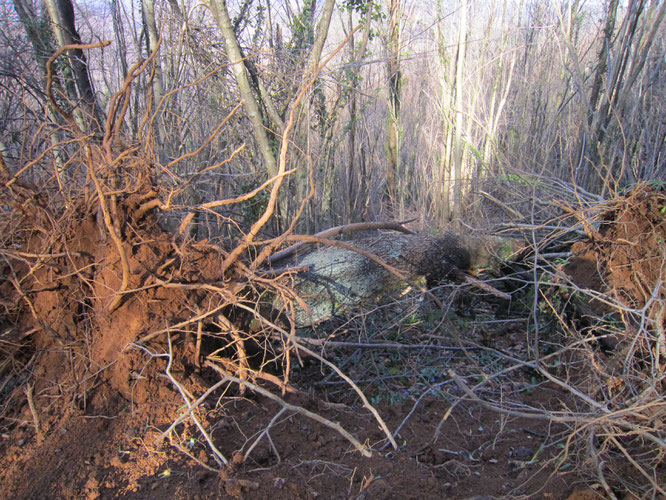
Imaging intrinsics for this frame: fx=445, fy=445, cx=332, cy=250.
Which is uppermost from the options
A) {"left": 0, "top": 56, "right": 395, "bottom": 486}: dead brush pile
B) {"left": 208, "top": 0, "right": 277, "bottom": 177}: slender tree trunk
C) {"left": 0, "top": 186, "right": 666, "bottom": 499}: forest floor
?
{"left": 208, "top": 0, "right": 277, "bottom": 177}: slender tree trunk

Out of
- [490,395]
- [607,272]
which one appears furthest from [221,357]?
[607,272]

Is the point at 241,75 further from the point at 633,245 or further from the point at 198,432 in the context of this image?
the point at 633,245

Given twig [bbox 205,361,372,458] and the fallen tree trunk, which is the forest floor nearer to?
twig [bbox 205,361,372,458]

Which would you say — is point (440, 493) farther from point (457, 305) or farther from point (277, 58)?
point (277, 58)

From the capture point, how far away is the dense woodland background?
4590mm

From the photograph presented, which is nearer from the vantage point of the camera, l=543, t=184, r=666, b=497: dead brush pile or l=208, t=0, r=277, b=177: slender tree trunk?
l=543, t=184, r=666, b=497: dead brush pile

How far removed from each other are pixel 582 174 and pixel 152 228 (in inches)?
198

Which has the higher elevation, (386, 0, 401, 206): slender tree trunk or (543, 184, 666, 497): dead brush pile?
(386, 0, 401, 206): slender tree trunk

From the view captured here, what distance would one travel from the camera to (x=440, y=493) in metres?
2.16

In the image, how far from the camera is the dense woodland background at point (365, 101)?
181 inches

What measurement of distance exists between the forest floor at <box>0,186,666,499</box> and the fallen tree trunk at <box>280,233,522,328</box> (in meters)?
0.61

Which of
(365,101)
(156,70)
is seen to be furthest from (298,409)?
(365,101)

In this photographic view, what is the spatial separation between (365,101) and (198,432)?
15.7 ft

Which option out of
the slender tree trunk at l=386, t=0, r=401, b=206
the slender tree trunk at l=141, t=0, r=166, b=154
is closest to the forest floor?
the slender tree trunk at l=141, t=0, r=166, b=154
